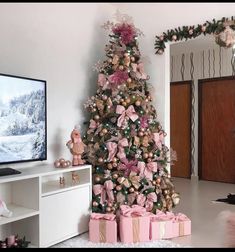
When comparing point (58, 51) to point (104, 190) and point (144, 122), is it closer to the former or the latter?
point (144, 122)

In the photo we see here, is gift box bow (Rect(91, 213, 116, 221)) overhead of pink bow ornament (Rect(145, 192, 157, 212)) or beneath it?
beneath

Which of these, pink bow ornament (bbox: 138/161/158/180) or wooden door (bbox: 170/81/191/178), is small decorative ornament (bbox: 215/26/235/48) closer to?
pink bow ornament (bbox: 138/161/158/180)

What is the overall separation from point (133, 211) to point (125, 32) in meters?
1.80

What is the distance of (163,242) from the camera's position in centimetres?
273

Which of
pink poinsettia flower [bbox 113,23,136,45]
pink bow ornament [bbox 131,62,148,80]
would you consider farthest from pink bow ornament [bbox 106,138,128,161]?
pink poinsettia flower [bbox 113,23,136,45]

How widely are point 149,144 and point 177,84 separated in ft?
10.8

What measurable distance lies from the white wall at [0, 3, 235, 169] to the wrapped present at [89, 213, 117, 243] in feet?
2.72

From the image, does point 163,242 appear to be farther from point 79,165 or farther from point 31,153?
point 31,153

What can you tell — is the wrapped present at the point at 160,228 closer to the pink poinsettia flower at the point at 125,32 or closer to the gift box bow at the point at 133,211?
the gift box bow at the point at 133,211

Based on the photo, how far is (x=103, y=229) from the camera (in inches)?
108

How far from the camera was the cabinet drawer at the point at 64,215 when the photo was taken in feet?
8.45

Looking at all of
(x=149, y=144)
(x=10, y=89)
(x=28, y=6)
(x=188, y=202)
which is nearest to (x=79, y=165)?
(x=149, y=144)

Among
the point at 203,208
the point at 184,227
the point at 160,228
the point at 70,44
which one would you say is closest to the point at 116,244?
the point at 160,228

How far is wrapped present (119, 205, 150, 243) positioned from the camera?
107 inches
